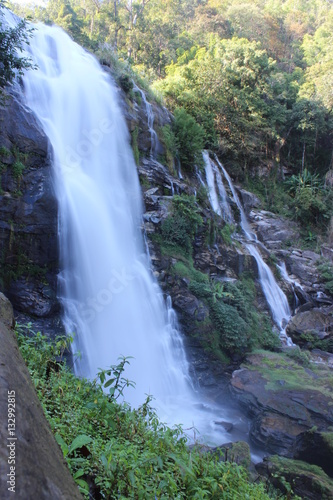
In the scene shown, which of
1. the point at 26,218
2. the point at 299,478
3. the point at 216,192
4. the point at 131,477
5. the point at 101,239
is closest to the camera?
the point at 131,477

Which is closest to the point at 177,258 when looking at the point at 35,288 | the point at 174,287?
the point at 174,287

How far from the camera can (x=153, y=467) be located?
9.18 ft

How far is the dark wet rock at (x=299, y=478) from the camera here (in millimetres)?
4867

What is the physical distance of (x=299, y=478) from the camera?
5094 mm

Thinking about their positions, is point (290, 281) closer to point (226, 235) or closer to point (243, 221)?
point (226, 235)

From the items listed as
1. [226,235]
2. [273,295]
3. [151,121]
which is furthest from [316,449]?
[151,121]

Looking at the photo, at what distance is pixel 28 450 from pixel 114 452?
1.52 meters

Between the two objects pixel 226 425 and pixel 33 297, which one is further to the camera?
pixel 33 297

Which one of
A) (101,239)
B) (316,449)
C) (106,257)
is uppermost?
(101,239)

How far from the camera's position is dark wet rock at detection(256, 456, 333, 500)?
4867 millimetres

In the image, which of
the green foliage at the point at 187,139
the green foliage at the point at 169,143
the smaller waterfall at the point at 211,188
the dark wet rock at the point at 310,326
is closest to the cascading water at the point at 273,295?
the dark wet rock at the point at 310,326

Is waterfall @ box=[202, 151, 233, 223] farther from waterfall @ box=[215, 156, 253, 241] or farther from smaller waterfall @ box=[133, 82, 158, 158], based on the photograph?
smaller waterfall @ box=[133, 82, 158, 158]

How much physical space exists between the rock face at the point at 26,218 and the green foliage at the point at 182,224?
14.0 feet

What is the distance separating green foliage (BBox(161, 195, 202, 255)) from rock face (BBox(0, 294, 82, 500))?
9654 mm
